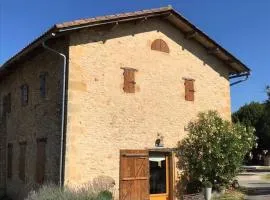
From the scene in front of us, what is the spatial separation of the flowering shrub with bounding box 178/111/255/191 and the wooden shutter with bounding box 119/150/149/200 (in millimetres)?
1852

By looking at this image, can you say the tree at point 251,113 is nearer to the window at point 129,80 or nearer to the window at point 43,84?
the window at point 129,80

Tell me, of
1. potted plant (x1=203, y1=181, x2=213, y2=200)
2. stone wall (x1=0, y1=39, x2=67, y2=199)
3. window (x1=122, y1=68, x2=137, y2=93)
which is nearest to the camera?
stone wall (x1=0, y1=39, x2=67, y2=199)

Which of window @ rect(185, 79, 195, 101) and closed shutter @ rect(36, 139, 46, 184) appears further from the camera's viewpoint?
window @ rect(185, 79, 195, 101)

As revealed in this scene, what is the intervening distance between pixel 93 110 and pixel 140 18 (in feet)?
13.1

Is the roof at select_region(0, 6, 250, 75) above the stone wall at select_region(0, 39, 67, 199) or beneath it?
above

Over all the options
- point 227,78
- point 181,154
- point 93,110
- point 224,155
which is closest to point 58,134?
point 93,110

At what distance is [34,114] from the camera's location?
705 inches

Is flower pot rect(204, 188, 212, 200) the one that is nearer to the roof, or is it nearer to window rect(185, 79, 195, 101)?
window rect(185, 79, 195, 101)

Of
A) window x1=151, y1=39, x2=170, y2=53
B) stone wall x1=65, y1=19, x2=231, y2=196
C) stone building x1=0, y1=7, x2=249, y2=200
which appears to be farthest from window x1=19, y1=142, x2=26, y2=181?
window x1=151, y1=39, x2=170, y2=53

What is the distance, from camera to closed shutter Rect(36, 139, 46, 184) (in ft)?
53.9

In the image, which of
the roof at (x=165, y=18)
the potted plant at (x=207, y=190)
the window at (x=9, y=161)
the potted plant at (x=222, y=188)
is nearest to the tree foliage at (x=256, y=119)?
the roof at (x=165, y=18)

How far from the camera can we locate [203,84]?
767 inches

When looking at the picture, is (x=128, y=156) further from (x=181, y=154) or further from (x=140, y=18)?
(x=140, y=18)

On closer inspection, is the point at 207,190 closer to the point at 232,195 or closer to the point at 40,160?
the point at 232,195
